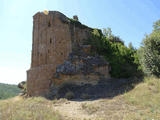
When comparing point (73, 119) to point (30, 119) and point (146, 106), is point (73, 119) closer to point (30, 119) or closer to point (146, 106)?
point (30, 119)

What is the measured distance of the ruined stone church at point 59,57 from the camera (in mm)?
15156

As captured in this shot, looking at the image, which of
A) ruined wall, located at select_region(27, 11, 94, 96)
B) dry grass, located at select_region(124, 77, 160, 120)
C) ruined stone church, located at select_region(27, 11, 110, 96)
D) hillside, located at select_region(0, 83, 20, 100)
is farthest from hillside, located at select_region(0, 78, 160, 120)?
hillside, located at select_region(0, 83, 20, 100)

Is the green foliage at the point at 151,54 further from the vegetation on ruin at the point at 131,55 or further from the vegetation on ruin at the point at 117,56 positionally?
the vegetation on ruin at the point at 117,56

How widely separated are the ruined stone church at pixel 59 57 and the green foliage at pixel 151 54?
3.96 metres

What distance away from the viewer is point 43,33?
1809 centimetres

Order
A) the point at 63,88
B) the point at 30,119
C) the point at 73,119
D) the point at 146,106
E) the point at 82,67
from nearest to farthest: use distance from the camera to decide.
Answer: the point at 30,119 < the point at 73,119 < the point at 146,106 < the point at 63,88 < the point at 82,67

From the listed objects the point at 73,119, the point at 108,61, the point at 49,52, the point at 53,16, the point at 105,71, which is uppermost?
the point at 53,16

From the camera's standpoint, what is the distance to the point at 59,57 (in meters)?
16.8

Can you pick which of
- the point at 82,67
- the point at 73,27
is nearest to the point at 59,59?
the point at 82,67

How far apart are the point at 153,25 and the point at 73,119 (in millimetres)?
16519

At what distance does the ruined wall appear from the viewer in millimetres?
16688

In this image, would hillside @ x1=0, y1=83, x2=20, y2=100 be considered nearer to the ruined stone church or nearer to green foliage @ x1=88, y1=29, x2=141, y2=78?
the ruined stone church

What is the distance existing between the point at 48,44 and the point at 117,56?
8.08 metres

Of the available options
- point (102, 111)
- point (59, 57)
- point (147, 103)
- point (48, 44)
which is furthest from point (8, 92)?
point (147, 103)
